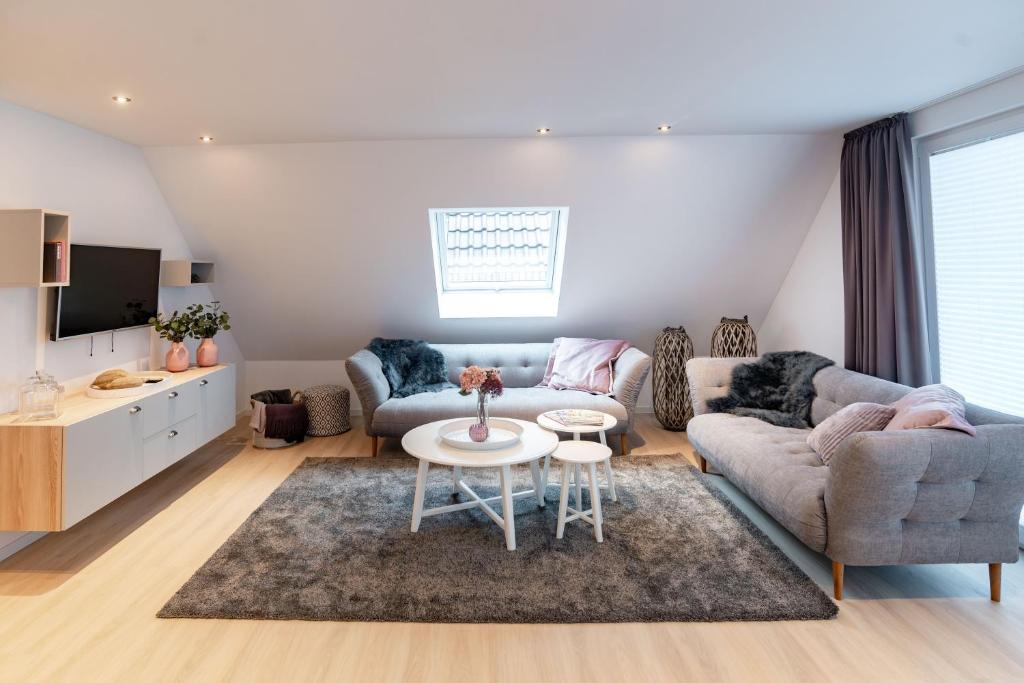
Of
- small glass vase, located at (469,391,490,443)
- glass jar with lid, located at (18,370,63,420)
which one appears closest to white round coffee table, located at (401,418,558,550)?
small glass vase, located at (469,391,490,443)

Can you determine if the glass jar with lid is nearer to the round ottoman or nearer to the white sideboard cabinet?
the white sideboard cabinet

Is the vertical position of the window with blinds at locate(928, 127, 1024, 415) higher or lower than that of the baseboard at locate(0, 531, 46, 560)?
higher

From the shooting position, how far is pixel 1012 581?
8.50ft

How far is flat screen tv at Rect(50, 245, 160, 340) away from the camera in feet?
10.8

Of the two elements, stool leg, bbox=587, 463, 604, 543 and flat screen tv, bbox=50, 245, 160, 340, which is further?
flat screen tv, bbox=50, 245, 160, 340

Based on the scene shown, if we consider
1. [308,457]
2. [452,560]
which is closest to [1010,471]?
[452,560]

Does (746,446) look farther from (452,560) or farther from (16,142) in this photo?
(16,142)

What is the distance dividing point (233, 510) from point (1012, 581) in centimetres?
394

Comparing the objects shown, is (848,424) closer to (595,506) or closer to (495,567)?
(595,506)

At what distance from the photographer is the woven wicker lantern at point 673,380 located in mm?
4988

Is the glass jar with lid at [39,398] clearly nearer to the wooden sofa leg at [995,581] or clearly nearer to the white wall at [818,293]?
the wooden sofa leg at [995,581]

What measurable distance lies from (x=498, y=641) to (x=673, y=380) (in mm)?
3272

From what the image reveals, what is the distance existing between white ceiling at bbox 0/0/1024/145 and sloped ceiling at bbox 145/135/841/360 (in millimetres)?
388

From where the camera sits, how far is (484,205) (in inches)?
180
